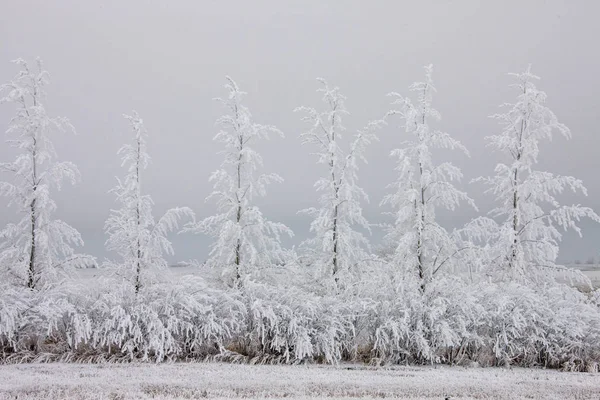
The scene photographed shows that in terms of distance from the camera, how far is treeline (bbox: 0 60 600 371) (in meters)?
13.0

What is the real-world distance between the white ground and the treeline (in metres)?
0.84

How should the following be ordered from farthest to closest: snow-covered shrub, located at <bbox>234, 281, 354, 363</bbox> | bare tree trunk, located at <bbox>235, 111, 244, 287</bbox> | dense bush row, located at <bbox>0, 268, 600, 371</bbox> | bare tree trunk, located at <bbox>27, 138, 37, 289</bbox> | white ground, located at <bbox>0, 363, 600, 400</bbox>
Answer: bare tree trunk, located at <bbox>235, 111, 244, 287</bbox>, bare tree trunk, located at <bbox>27, 138, 37, 289</bbox>, snow-covered shrub, located at <bbox>234, 281, 354, 363</bbox>, dense bush row, located at <bbox>0, 268, 600, 371</bbox>, white ground, located at <bbox>0, 363, 600, 400</bbox>

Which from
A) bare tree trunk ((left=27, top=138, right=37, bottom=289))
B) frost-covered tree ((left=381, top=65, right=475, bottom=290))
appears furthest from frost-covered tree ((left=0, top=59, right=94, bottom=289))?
frost-covered tree ((left=381, top=65, right=475, bottom=290))

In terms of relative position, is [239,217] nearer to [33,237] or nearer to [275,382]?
[33,237]

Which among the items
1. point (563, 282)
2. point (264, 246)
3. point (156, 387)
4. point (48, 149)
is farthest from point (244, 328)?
point (563, 282)

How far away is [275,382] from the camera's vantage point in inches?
417

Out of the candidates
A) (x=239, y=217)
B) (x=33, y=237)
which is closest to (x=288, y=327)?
(x=239, y=217)

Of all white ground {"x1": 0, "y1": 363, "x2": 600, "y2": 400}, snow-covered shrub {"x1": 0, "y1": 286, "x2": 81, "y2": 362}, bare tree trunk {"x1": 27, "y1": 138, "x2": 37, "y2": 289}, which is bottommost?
white ground {"x1": 0, "y1": 363, "x2": 600, "y2": 400}

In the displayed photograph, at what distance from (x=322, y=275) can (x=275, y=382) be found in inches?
216

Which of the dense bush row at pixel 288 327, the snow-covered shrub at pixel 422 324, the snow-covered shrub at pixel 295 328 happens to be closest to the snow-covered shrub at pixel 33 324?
the dense bush row at pixel 288 327

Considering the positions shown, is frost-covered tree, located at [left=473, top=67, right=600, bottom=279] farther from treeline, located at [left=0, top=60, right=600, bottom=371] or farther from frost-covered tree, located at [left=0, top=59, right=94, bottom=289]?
frost-covered tree, located at [left=0, top=59, right=94, bottom=289]

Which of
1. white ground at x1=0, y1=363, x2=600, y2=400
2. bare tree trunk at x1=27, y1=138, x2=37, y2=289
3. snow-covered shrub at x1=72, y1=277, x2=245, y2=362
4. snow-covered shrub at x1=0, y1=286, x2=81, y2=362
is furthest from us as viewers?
bare tree trunk at x1=27, y1=138, x2=37, y2=289

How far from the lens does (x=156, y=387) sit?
10156 mm

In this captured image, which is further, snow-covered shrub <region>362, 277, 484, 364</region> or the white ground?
snow-covered shrub <region>362, 277, 484, 364</region>
